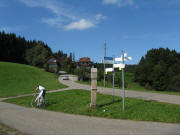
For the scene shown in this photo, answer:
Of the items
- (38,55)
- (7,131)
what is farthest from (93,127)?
(38,55)

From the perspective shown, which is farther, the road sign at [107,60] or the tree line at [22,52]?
the tree line at [22,52]

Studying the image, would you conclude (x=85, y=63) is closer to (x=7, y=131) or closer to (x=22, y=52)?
(x=22, y=52)

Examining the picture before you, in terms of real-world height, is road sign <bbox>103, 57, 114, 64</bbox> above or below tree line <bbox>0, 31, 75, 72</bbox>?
below

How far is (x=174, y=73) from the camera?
50250 millimetres

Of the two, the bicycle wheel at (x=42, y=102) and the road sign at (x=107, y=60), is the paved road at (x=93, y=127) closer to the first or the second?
the bicycle wheel at (x=42, y=102)

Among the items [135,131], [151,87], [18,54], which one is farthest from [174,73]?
[18,54]

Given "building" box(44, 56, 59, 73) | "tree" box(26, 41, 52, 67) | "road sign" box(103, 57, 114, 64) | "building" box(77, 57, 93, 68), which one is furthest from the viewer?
"tree" box(26, 41, 52, 67)

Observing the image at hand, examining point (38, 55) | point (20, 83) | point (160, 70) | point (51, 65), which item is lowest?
point (20, 83)

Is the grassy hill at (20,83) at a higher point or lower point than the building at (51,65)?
lower

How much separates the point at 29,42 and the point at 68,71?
4817cm

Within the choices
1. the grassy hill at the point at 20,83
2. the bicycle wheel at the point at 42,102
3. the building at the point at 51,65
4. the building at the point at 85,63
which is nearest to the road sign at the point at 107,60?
the bicycle wheel at the point at 42,102

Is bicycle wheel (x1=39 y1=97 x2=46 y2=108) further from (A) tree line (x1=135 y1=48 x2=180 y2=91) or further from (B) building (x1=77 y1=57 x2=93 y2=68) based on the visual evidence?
(A) tree line (x1=135 y1=48 x2=180 y2=91)

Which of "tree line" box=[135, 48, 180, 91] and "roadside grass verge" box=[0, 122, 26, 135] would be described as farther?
"tree line" box=[135, 48, 180, 91]

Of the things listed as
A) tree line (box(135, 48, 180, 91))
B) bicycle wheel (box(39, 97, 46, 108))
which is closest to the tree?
tree line (box(135, 48, 180, 91))
